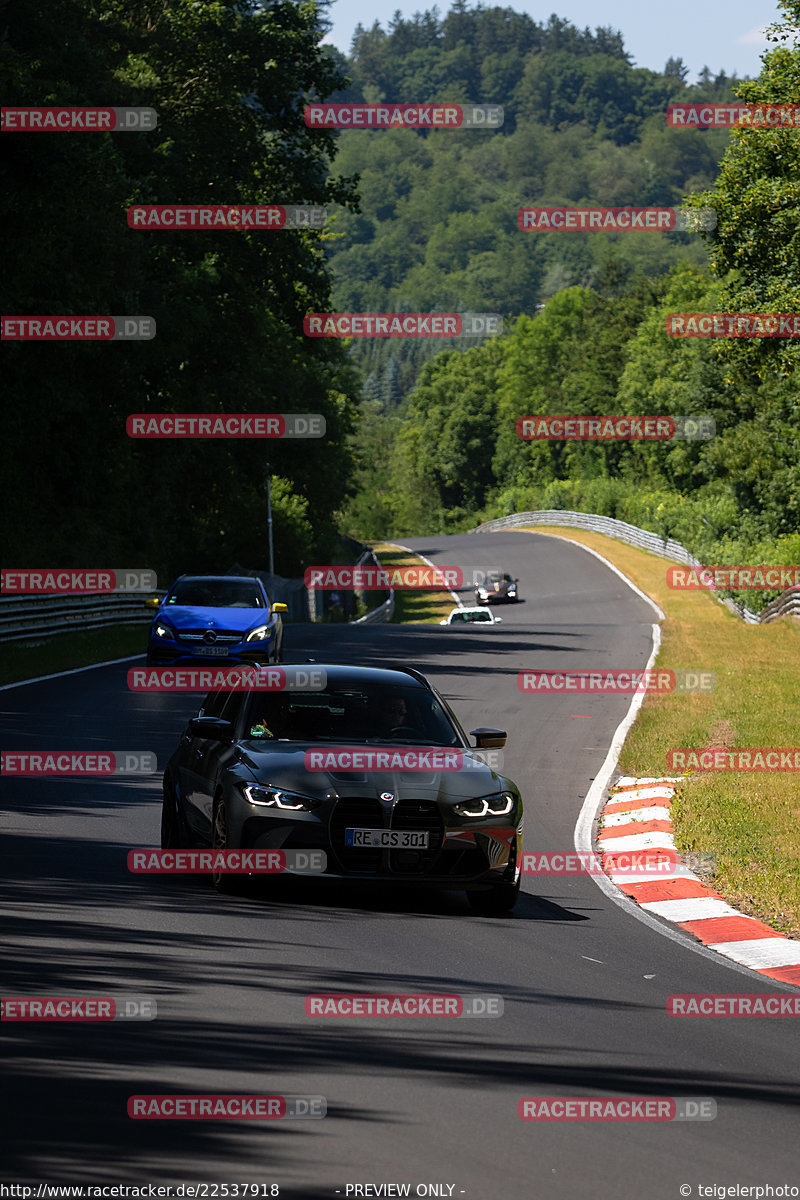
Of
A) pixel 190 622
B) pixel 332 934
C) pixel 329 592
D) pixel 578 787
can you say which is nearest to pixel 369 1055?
pixel 332 934

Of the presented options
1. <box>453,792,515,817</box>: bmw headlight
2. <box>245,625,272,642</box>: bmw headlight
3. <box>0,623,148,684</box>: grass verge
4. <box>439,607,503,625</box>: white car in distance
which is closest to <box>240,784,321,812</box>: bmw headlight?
<box>453,792,515,817</box>: bmw headlight

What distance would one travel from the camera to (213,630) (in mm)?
24625

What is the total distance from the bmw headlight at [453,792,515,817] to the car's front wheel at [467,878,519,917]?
464mm

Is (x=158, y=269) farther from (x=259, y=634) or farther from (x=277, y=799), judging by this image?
(x=277, y=799)

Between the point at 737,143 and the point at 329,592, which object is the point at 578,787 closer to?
the point at 737,143

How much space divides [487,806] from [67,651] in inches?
865

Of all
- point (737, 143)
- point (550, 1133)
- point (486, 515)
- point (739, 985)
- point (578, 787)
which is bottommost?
point (486, 515)

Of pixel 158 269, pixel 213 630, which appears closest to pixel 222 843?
pixel 213 630

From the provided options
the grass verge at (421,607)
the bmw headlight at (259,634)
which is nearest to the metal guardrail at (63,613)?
the bmw headlight at (259,634)

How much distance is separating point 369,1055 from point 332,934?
2439 millimetres

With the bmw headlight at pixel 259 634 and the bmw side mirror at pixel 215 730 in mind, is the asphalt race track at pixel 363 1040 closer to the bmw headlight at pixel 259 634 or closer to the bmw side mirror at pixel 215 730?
the bmw side mirror at pixel 215 730

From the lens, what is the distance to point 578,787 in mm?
16078

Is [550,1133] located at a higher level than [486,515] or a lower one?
higher

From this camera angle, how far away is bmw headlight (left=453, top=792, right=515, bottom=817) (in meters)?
9.49
